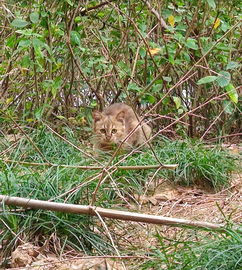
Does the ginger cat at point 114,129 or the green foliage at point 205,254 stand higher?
the green foliage at point 205,254

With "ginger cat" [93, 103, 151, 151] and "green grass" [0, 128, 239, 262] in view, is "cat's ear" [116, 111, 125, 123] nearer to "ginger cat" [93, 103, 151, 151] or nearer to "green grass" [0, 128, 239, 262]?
"ginger cat" [93, 103, 151, 151]

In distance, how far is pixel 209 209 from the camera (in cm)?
545

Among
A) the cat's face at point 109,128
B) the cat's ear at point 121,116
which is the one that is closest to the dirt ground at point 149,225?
the cat's face at point 109,128

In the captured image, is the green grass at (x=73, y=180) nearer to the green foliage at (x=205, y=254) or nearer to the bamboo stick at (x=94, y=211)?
the bamboo stick at (x=94, y=211)

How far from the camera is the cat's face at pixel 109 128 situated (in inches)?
285

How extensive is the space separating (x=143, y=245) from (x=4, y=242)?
36.3 inches

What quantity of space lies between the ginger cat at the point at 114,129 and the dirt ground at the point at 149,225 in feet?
3.95

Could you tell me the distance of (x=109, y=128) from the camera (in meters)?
7.25

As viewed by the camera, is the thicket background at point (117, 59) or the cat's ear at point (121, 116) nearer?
the thicket background at point (117, 59)

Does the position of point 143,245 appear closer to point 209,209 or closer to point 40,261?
point 40,261

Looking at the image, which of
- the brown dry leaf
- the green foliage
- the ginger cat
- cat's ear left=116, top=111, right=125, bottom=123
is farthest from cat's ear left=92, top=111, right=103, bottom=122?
the green foliage

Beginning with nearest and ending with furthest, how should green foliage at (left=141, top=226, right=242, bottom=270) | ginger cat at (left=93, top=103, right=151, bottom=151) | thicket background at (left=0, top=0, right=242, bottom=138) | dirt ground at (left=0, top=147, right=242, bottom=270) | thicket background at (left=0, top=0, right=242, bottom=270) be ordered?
1. green foliage at (left=141, top=226, right=242, bottom=270)
2. dirt ground at (left=0, top=147, right=242, bottom=270)
3. thicket background at (left=0, top=0, right=242, bottom=270)
4. thicket background at (left=0, top=0, right=242, bottom=138)
5. ginger cat at (left=93, top=103, right=151, bottom=151)

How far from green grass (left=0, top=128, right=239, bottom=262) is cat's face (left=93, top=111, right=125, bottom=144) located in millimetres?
565

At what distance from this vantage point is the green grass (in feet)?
14.2
